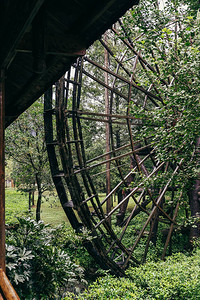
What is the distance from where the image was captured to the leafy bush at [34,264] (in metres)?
2.73

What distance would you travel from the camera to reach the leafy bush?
8.95 ft

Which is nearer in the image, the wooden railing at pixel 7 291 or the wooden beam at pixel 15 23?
the wooden beam at pixel 15 23

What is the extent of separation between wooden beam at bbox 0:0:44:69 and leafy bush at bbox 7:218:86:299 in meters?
2.03

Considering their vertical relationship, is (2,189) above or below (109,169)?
below

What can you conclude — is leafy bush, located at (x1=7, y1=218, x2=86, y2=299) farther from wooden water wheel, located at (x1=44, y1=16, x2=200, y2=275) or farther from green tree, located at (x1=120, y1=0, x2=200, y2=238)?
green tree, located at (x1=120, y1=0, x2=200, y2=238)

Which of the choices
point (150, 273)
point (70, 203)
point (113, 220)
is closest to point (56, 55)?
point (150, 273)

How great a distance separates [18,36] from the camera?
4.75ft

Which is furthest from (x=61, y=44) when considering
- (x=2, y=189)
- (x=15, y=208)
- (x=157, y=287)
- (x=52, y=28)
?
(x=15, y=208)

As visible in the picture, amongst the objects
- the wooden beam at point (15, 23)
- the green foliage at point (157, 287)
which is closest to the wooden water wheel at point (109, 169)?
the green foliage at point (157, 287)

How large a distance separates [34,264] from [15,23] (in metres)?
2.66

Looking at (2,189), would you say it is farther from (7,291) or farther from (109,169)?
(109,169)

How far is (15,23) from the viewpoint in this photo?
141 centimetres

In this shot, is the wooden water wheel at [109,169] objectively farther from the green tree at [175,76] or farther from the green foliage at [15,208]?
the green foliage at [15,208]

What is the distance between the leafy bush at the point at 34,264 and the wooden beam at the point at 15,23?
2.03 m
